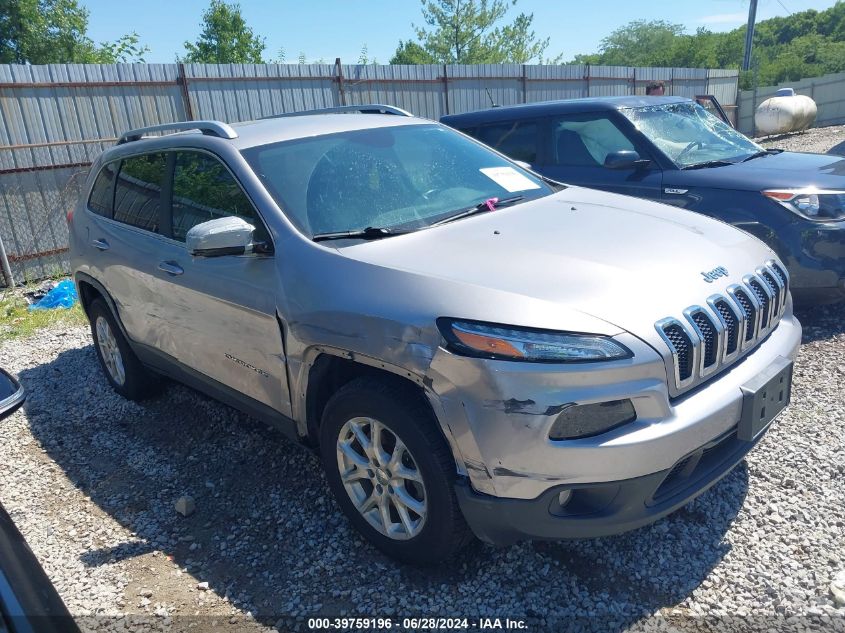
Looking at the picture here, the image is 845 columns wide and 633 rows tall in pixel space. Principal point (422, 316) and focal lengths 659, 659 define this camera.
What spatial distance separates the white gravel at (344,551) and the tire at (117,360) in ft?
1.82

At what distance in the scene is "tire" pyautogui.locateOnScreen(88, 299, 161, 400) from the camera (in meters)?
4.56

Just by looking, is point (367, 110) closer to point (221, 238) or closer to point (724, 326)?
point (221, 238)

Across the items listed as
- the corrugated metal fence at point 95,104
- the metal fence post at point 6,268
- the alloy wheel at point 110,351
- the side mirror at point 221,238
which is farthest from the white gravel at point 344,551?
the corrugated metal fence at point 95,104

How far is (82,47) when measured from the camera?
79.6 feet

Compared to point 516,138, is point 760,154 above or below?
below

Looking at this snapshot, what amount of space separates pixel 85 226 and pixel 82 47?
2389cm

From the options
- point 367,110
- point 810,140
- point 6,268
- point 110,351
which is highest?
point 367,110

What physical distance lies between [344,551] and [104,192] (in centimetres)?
315

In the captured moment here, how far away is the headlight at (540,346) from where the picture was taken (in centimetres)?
219

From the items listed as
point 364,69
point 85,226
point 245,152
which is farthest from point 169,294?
point 364,69

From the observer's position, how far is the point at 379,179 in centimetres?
335

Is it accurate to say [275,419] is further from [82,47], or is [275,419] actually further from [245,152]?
[82,47]

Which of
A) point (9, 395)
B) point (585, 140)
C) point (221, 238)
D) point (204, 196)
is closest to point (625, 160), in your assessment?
point (585, 140)

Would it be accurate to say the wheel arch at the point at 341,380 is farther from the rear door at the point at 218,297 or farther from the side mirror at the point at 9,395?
the side mirror at the point at 9,395
